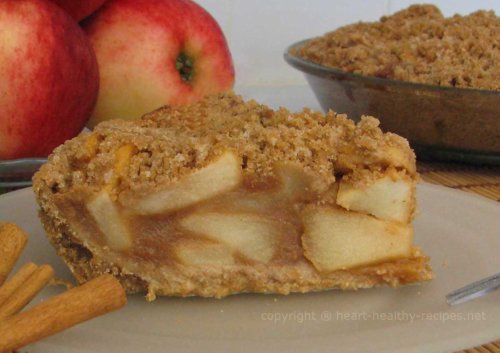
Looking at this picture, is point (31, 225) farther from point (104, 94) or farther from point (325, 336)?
point (104, 94)

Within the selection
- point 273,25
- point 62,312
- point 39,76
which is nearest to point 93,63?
point 39,76

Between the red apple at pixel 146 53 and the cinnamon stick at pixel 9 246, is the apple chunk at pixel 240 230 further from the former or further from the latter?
the red apple at pixel 146 53

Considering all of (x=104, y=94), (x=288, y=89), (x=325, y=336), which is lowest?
(x=288, y=89)

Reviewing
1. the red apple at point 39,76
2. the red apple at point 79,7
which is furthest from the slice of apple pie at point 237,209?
the red apple at point 79,7

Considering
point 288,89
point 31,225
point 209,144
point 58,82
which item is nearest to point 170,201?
point 209,144

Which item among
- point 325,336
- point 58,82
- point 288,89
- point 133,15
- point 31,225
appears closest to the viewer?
point 325,336

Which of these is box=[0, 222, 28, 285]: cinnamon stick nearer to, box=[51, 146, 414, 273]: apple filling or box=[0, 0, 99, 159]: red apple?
box=[51, 146, 414, 273]: apple filling

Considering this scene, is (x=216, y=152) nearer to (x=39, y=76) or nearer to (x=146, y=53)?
(x=39, y=76)
